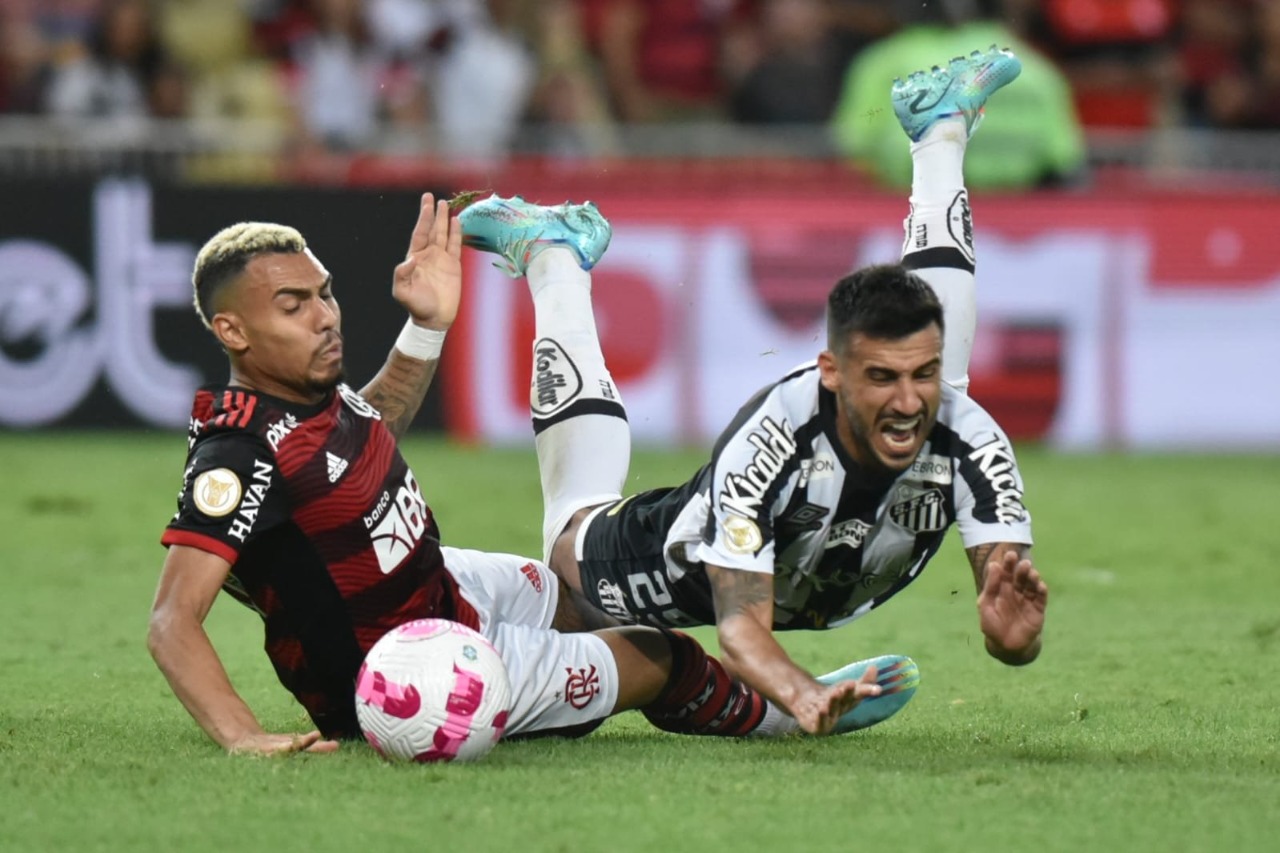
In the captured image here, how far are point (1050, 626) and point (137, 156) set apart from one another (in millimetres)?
8266

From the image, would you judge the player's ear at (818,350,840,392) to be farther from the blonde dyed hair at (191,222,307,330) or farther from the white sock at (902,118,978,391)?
the blonde dyed hair at (191,222,307,330)

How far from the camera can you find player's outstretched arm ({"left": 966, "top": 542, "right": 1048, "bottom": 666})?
519 cm

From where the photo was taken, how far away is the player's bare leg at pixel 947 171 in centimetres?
682

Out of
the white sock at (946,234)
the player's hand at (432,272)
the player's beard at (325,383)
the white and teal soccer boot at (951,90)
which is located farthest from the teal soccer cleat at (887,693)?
the white and teal soccer boot at (951,90)

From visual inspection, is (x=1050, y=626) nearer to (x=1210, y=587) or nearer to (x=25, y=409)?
(x=1210, y=587)

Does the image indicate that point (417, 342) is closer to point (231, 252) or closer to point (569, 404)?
point (569, 404)

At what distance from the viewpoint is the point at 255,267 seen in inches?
226

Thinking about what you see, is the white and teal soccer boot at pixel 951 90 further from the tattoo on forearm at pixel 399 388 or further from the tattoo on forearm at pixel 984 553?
the tattoo on forearm at pixel 984 553

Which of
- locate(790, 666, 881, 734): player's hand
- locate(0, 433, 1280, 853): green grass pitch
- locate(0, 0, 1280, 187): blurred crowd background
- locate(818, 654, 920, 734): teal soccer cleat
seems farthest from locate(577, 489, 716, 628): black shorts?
locate(0, 0, 1280, 187): blurred crowd background

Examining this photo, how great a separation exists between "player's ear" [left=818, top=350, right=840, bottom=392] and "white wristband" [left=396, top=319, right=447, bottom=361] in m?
1.59

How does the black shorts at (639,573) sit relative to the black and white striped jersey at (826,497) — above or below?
below

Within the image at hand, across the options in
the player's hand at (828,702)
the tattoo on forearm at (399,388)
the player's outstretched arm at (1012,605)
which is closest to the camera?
the player's hand at (828,702)

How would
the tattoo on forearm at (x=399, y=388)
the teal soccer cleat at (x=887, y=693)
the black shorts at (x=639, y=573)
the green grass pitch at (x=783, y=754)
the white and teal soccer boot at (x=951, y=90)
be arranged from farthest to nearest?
1. the white and teal soccer boot at (x=951, y=90)
2. the tattoo on forearm at (x=399, y=388)
3. the black shorts at (x=639, y=573)
4. the teal soccer cleat at (x=887, y=693)
5. the green grass pitch at (x=783, y=754)

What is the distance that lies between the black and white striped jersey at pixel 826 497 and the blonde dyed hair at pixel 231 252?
1.40m
